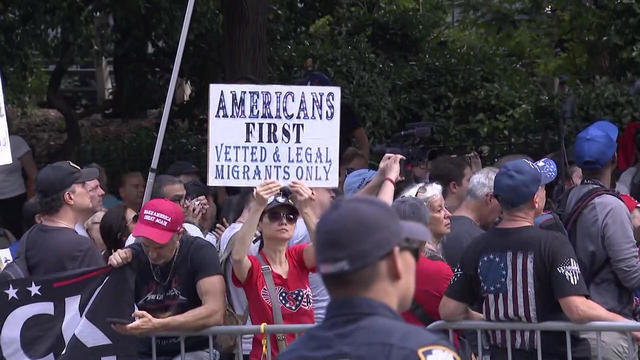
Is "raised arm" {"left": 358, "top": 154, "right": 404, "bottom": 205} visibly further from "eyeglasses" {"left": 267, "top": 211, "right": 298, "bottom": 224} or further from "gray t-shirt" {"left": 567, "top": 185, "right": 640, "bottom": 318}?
"gray t-shirt" {"left": 567, "top": 185, "right": 640, "bottom": 318}

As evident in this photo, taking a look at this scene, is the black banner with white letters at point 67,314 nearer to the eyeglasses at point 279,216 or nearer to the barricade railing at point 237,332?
the barricade railing at point 237,332

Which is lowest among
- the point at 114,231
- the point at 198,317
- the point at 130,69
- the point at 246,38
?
the point at 198,317

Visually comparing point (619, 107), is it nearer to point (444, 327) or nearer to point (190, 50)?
point (190, 50)

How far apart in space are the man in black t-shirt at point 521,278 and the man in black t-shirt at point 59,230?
2.02 metres

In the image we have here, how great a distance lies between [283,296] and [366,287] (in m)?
2.91

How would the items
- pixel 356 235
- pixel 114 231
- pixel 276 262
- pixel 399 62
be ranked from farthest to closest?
pixel 399 62
pixel 114 231
pixel 276 262
pixel 356 235

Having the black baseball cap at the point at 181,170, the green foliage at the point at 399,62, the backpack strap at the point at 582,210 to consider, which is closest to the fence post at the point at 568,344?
the backpack strap at the point at 582,210

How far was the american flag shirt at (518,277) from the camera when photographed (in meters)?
4.96

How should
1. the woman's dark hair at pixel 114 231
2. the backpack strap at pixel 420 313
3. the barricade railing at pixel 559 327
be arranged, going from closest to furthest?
the barricade railing at pixel 559 327 → the backpack strap at pixel 420 313 → the woman's dark hair at pixel 114 231

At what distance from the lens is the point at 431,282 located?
17.7ft

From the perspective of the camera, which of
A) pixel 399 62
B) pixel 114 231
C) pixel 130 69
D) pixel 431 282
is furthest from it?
pixel 130 69

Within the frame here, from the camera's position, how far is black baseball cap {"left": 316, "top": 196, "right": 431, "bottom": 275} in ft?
9.00

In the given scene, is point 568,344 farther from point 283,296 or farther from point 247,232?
point 247,232

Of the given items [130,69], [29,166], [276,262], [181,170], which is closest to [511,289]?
[276,262]
